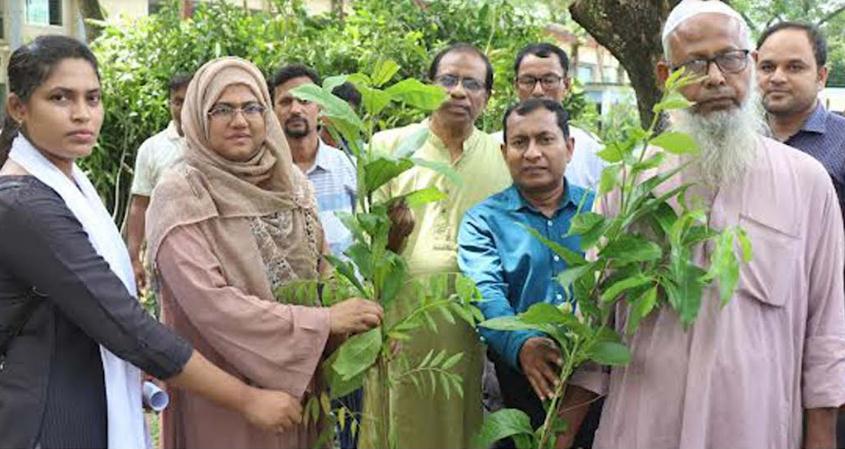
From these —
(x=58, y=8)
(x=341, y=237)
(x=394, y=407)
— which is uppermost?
(x=58, y=8)

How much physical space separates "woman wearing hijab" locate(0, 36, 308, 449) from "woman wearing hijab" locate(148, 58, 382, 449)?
13 centimetres

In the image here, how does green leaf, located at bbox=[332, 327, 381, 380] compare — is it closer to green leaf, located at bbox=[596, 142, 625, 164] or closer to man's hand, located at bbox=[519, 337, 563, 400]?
man's hand, located at bbox=[519, 337, 563, 400]

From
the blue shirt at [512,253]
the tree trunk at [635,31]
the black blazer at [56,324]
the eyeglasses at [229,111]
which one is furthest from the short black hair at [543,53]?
the black blazer at [56,324]

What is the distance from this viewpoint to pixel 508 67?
7.21 metres

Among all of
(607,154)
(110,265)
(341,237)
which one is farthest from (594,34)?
(110,265)

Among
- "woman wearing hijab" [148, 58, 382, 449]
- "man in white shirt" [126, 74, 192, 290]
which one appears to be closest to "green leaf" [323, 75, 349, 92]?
"woman wearing hijab" [148, 58, 382, 449]

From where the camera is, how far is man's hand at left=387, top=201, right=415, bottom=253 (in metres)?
2.59

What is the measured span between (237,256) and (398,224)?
1.54ft

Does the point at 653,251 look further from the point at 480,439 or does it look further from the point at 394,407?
the point at 394,407

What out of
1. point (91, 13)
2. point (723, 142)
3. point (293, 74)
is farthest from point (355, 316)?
point (91, 13)

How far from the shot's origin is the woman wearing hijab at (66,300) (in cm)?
225

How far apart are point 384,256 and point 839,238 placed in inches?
50.5

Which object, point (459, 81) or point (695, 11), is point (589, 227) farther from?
point (459, 81)

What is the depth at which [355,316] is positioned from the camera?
8.40 ft
